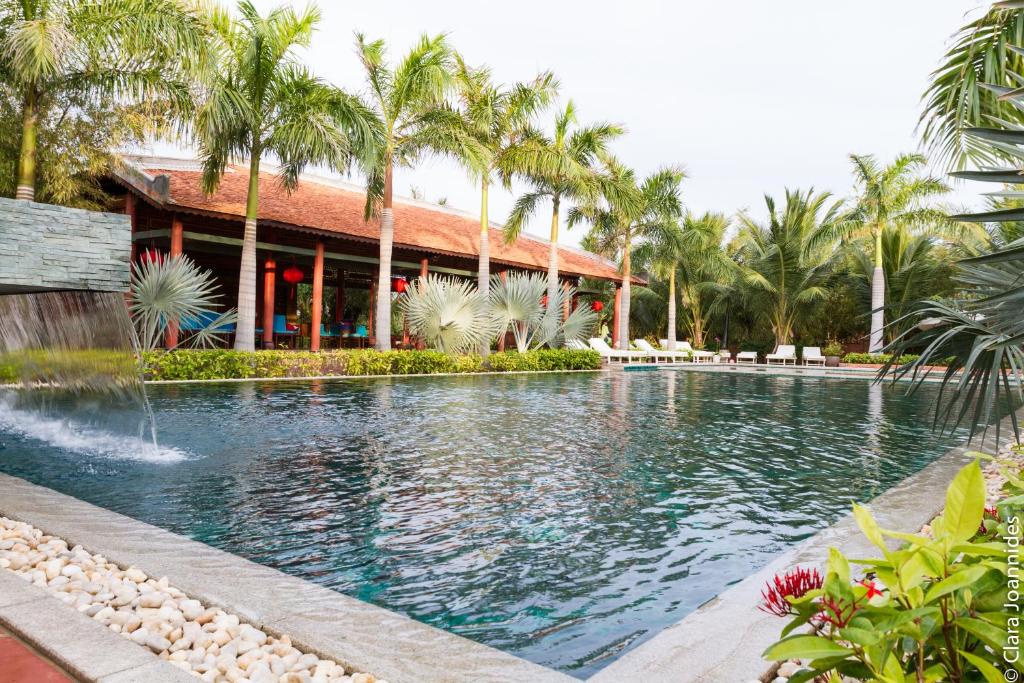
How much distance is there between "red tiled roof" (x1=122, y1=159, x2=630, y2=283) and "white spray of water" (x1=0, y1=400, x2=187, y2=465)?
27.2ft

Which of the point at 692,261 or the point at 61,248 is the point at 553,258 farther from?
the point at 61,248

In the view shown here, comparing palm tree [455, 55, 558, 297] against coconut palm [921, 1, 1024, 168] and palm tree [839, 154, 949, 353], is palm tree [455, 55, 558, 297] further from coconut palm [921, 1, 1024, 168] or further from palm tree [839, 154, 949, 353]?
palm tree [839, 154, 949, 353]

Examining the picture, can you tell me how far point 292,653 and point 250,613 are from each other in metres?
0.41

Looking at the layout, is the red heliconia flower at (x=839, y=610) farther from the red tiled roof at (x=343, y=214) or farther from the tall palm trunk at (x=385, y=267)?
the red tiled roof at (x=343, y=214)

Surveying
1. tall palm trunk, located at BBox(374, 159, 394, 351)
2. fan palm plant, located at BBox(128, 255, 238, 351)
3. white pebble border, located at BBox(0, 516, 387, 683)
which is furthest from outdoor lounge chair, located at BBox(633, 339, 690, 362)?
white pebble border, located at BBox(0, 516, 387, 683)

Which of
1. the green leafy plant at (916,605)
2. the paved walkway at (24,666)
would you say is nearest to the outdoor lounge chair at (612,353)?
the paved walkway at (24,666)

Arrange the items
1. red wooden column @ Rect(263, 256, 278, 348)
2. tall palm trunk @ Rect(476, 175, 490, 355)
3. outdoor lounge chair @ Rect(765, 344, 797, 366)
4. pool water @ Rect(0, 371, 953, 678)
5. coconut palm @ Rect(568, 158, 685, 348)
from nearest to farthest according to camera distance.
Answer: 1. pool water @ Rect(0, 371, 953, 678)
2. red wooden column @ Rect(263, 256, 278, 348)
3. tall palm trunk @ Rect(476, 175, 490, 355)
4. coconut palm @ Rect(568, 158, 685, 348)
5. outdoor lounge chair @ Rect(765, 344, 797, 366)

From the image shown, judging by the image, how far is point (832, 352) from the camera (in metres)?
31.7

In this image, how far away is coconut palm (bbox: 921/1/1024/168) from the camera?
533 cm

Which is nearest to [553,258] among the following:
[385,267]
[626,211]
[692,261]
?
[626,211]

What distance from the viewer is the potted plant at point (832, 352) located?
28188 mm

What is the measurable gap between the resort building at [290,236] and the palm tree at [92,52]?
2.80 meters

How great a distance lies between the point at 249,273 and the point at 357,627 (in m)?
13.7

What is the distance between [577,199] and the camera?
2256cm
